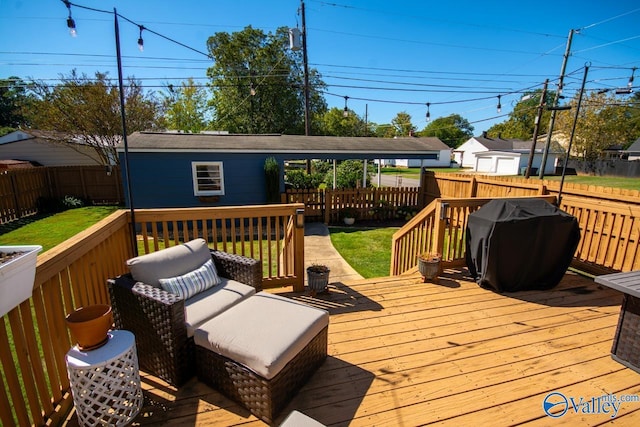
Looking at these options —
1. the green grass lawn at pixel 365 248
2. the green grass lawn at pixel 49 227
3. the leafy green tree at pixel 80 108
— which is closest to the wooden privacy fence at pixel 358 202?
the green grass lawn at pixel 365 248

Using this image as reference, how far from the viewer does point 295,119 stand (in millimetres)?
24125

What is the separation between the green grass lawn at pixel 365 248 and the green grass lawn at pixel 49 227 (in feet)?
20.3

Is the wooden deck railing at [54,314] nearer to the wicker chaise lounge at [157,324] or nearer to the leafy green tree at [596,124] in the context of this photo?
the wicker chaise lounge at [157,324]

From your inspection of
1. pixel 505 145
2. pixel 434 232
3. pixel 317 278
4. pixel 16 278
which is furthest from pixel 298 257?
pixel 505 145

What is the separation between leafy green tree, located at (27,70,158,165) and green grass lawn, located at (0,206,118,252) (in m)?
2.95

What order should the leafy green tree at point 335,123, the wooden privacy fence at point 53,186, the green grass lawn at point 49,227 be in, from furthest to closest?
the leafy green tree at point 335,123, the wooden privacy fence at point 53,186, the green grass lawn at point 49,227

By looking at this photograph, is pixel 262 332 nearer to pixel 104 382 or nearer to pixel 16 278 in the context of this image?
pixel 104 382

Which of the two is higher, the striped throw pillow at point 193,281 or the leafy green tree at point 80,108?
the leafy green tree at point 80,108

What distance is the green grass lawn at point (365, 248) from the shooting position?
583 centimetres

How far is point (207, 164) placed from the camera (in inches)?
344

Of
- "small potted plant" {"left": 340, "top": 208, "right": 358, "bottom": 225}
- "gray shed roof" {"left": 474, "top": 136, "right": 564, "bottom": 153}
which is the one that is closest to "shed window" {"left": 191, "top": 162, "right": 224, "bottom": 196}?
"small potted plant" {"left": 340, "top": 208, "right": 358, "bottom": 225}

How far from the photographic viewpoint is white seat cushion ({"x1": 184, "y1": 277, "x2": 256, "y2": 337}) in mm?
2139

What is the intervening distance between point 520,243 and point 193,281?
11.4 feet

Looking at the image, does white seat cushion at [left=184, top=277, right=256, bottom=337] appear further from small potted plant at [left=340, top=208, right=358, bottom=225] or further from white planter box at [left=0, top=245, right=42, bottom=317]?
small potted plant at [left=340, top=208, right=358, bottom=225]
